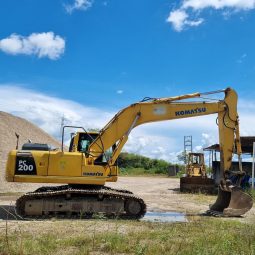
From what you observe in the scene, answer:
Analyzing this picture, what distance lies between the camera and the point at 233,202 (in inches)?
603

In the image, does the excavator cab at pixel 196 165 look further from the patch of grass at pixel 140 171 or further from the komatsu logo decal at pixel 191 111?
the patch of grass at pixel 140 171

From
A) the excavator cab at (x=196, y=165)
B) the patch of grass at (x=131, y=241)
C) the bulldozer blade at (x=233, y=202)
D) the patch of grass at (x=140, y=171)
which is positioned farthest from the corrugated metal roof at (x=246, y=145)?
the patch of grass at (x=140, y=171)

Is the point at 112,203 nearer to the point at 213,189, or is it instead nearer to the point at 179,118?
the point at 179,118

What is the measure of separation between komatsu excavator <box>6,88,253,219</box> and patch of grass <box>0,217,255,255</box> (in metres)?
2.29

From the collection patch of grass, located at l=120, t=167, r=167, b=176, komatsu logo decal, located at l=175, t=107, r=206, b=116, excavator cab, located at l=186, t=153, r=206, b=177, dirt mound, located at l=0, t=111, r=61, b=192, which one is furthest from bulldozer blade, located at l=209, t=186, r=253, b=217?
patch of grass, located at l=120, t=167, r=167, b=176

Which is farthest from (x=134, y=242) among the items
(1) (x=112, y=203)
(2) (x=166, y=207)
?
(2) (x=166, y=207)

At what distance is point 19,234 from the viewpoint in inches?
387

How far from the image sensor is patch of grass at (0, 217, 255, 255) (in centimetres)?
795

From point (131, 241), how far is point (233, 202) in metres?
7.02

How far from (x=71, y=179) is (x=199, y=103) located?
5124 mm

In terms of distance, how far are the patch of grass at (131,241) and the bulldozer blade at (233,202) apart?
3313 millimetres

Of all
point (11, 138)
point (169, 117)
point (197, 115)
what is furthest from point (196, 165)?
point (169, 117)

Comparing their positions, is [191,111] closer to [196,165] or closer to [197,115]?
[197,115]

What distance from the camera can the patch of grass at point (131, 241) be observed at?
7945mm
